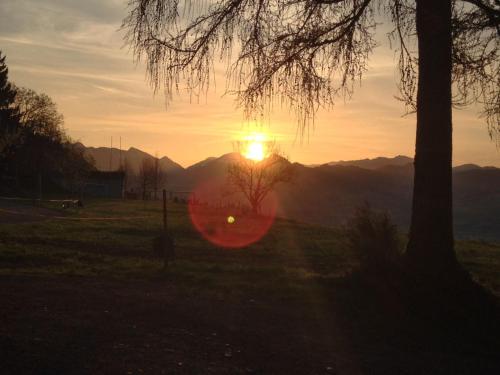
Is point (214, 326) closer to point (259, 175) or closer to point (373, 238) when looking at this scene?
point (373, 238)

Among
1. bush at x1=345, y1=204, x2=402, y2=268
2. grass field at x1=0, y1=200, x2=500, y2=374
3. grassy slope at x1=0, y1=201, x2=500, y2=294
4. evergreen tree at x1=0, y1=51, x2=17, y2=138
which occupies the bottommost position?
grassy slope at x1=0, y1=201, x2=500, y2=294

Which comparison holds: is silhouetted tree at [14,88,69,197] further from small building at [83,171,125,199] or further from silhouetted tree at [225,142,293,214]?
silhouetted tree at [225,142,293,214]

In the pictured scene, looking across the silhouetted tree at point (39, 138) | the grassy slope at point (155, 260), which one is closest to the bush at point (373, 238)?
the grassy slope at point (155, 260)

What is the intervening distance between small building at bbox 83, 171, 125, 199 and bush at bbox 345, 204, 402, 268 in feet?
244

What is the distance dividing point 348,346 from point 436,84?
384 centimetres

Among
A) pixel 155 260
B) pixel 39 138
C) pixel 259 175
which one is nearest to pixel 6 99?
pixel 39 138

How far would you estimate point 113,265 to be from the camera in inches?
510

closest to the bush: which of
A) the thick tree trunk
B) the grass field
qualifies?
the grass field

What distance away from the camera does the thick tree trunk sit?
794cm

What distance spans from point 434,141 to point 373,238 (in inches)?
85.3

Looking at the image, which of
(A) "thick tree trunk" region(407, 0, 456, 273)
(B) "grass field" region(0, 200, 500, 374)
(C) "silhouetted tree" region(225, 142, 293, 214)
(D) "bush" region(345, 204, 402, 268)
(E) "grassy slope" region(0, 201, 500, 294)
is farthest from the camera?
(C) "silhouetted tree" region(225, 142, 293, 214)

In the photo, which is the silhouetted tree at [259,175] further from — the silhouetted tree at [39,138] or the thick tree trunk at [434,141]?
the thick tree trunk at [434,141]

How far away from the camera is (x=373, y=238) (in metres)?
9.47

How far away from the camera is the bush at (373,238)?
8594 millimetres
